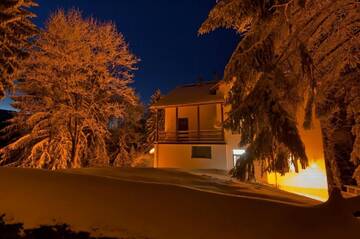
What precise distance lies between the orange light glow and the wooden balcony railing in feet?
18.6

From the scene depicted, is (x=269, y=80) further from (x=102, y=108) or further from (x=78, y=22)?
(x=78, y=22)

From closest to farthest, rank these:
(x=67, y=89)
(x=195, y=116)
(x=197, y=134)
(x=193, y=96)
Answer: (x=67, y=89)
(x=197, y=134)
(x=193, y=96)
(x=195, y=116)

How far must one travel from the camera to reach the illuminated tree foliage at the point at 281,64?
4.77 m

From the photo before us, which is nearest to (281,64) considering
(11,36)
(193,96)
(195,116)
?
(11,36)

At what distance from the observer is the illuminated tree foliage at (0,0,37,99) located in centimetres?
1060

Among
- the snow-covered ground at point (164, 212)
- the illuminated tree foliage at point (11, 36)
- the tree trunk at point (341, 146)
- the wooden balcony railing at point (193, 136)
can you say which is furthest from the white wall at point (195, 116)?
the snow-covered ground at point (164, 212)

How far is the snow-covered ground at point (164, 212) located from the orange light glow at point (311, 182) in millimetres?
9818

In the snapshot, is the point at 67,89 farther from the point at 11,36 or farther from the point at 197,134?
the point at 197,134

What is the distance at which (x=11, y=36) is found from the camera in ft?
37.2

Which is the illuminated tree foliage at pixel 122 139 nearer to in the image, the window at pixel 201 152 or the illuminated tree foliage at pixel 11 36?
the window at pixel 201 152

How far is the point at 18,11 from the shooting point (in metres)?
11.4

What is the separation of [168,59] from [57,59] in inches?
1769

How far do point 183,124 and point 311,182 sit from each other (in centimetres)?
1079

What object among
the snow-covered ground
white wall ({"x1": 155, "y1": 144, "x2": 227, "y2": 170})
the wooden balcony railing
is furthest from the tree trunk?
the snow-covered ground
